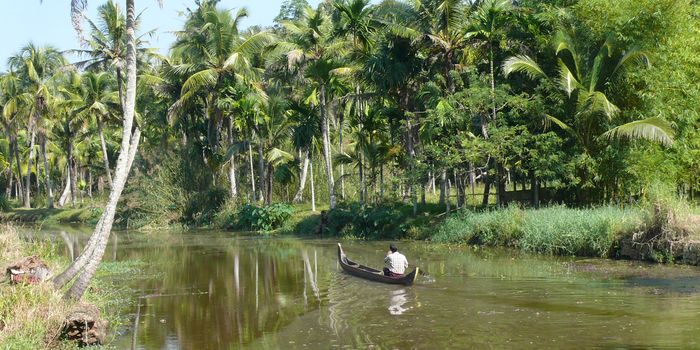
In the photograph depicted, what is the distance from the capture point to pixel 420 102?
35.1 m

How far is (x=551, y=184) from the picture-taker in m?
28.7

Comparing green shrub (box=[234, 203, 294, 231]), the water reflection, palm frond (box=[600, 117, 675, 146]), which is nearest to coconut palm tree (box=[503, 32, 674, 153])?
palm frond (box=[600, 117, 675, 146])

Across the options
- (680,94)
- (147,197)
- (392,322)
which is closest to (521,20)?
(680,94)

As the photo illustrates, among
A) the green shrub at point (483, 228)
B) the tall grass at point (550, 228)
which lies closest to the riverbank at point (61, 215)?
the green shrub at point (483, 228)

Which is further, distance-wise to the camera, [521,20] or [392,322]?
[521,20]

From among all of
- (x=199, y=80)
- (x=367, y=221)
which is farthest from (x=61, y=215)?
(x=367, y=221)

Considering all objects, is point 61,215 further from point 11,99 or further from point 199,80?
point 199,80

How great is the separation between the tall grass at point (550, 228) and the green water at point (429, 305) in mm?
1039

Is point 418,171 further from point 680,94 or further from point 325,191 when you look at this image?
point 325,191

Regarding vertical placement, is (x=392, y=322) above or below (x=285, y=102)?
below

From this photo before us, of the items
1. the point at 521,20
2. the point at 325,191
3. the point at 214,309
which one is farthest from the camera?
the point at 325,191

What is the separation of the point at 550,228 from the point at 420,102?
11.8 m

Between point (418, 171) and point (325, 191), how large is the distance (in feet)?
53.6

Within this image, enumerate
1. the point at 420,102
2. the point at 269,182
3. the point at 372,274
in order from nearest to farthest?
the point at 372,274, the point at 420,102, the point at 269,182
